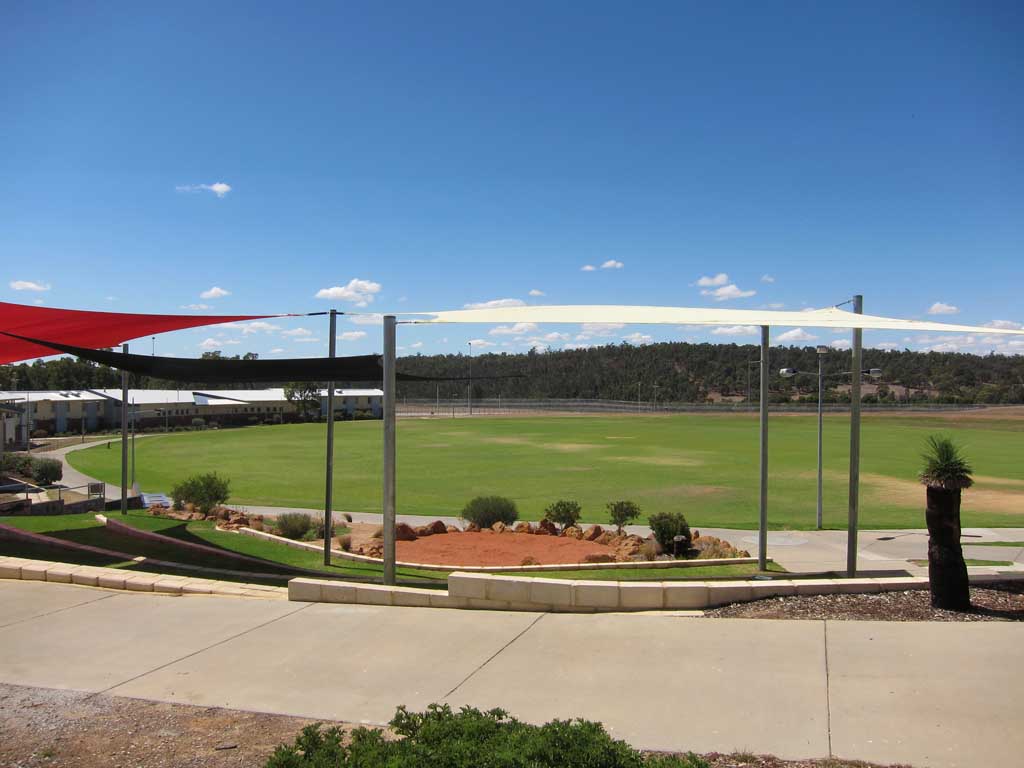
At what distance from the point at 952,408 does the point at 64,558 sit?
339 feet

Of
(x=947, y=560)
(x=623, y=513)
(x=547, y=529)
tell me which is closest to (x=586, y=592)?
(x=947, y=560)

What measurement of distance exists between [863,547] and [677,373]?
144 meters

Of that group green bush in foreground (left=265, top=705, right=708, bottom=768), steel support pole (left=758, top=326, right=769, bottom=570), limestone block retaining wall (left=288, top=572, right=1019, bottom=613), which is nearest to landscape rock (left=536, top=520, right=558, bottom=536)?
steel support pole (left=758, top=326, right=769, bottom=570)

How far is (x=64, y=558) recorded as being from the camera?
35.6ft

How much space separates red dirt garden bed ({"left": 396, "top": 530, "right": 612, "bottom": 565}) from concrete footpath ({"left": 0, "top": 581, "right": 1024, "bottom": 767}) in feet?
23.1

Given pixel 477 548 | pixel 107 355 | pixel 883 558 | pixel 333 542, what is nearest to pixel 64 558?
pixel 107 355

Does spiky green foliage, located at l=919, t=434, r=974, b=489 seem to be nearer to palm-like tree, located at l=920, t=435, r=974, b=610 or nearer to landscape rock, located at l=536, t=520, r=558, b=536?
palm-like tree, located at l=920, t=435, r=974, b=610

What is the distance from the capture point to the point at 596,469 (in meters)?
37.5

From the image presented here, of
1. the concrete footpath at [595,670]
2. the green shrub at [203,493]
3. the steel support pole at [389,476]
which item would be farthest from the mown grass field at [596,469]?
the steel support pole at [389,476]

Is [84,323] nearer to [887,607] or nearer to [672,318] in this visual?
[672,318]

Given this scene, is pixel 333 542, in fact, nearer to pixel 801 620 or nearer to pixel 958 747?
pixel 801 620

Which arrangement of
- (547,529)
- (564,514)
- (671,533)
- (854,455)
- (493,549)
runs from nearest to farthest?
(854,455) < (671,533) < (493,549) < (547,529) < (564,514)

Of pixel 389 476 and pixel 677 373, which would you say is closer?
pixel 389 476

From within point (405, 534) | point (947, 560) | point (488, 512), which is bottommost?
point (405, 534)
